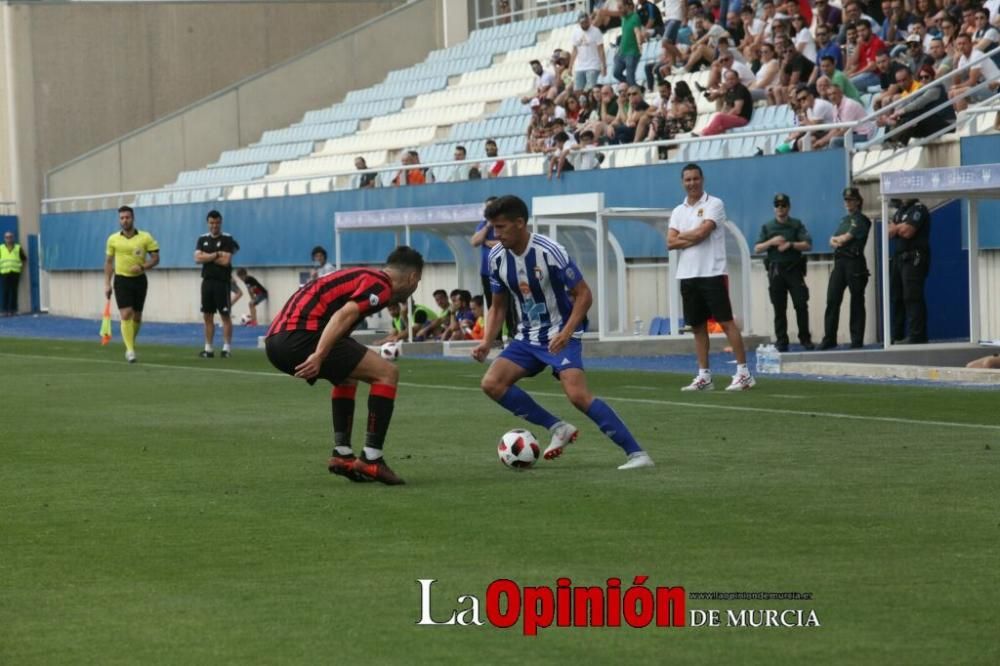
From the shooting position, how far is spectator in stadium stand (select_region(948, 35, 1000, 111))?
24578 mm

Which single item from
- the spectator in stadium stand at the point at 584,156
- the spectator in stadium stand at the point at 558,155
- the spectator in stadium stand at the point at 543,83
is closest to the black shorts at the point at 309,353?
the spectator in stadium stand at the point at 584,156

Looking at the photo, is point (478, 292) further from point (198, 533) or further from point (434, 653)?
point (434, 653)

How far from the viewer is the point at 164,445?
1430cm

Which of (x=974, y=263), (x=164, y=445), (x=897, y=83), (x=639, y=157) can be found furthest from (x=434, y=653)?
(x=639, y=157)

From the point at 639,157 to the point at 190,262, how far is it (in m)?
16.8

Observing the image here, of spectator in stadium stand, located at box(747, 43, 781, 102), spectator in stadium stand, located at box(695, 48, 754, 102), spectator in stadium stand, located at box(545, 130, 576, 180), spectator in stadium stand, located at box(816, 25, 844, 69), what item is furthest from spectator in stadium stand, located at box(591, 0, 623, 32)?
spectator in stadium stand, located at box(816, 25, 844, 69)

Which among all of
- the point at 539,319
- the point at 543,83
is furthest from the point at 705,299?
the point at 543,83

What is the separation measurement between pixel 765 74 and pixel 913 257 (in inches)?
252

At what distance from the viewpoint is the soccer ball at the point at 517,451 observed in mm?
12062

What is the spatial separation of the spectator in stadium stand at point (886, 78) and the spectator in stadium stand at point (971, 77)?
0.74m

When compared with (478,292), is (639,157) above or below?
above

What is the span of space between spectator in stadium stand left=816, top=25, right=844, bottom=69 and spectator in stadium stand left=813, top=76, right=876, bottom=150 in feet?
2.95

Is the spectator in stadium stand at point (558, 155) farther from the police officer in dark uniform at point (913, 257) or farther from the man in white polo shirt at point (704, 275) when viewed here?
the man in white polo shirt at point (704, 275)

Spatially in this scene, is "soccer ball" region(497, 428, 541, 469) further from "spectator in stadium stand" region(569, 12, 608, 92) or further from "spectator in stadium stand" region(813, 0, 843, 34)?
"spectator in stadium stand" region(569, 12, 608, 92)
